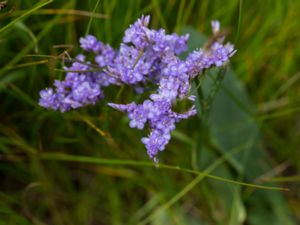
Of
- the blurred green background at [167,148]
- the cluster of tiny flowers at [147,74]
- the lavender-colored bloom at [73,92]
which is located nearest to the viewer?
the cluster of tiny flowers at [147,74]

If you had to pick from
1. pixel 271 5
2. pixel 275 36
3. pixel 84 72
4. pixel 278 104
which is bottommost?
pixel 84 72

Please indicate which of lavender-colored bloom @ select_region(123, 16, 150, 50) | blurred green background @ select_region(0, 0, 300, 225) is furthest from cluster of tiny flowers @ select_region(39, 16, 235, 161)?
blurred green background @ select_region(0, 0, 300, 225)

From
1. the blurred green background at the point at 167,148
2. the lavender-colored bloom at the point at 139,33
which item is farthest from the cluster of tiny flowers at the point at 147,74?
the blurred green background at the point at 167,148

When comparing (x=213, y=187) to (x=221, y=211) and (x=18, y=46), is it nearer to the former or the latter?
(x=221, y=211)

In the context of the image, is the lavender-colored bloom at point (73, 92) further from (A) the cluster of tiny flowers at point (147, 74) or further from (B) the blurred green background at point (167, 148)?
(B) the blurred green background at point (167, 148)

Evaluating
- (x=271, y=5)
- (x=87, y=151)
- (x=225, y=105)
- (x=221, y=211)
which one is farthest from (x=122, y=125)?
(x=271, y=5)

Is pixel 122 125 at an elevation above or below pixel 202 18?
below
